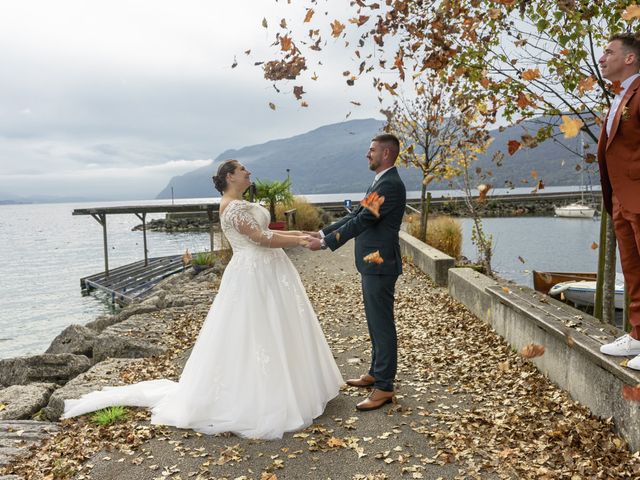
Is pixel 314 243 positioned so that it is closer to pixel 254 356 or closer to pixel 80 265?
pixel 254 356

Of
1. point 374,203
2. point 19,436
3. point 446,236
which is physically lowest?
point 19,436

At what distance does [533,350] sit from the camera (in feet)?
19.6

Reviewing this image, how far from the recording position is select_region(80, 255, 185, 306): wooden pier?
22.5 m

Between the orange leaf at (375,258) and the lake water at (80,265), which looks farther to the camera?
the lake water at (80,265)

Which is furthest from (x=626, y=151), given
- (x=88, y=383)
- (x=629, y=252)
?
(x=88, y=383)

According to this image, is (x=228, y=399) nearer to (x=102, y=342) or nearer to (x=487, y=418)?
(x=487, y=418)

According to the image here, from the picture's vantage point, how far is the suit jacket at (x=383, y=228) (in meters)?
5.05

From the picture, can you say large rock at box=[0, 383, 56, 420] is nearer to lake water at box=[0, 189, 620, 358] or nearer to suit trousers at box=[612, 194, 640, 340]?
suit trousers at box=[612, 194, 640, 340]

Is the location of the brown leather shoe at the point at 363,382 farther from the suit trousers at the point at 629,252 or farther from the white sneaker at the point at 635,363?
the suit trousers at the point at 629,252

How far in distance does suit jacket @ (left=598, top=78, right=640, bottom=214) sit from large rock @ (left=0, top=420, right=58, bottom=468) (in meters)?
5.36

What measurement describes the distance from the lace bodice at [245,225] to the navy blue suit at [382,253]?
0.65 metres

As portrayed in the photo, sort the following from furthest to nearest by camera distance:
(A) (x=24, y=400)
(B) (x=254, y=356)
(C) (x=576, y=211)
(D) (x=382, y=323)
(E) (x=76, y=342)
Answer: (C) (x=576, y=211) < (E) (x=76, y=342) < (A) (x=24, y=400) < (D) (x=382, y=323) < (B) (x=254, y=356)

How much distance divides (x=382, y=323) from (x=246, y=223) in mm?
1648

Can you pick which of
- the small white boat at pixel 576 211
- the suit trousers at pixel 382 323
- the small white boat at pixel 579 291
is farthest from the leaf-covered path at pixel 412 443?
Result: the small white boat at pixel 576 211
